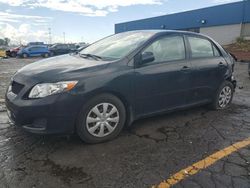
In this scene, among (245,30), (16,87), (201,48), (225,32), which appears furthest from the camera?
(225,32)

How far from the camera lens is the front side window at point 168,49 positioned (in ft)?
14.1

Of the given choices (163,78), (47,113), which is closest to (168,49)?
(163,78)

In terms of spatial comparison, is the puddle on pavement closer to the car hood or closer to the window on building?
the car hood

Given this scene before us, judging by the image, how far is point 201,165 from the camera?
3.22 m

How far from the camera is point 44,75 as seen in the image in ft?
11.6

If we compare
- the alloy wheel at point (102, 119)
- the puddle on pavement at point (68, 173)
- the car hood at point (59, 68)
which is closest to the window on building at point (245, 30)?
the car hood at point (59, 68)

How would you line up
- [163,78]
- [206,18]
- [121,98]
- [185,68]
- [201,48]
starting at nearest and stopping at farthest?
[121,98] → [163,78] → [185,68] → [201,48] → [206,18]

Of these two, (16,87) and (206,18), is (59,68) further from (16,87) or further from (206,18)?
(206,18)

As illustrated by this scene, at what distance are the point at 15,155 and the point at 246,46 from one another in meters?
24.3

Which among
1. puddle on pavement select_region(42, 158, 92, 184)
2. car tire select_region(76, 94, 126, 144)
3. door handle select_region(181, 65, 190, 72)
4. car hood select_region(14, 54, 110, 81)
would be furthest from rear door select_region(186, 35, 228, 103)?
puddle on pavement select_region(42, 158, 92, 184)

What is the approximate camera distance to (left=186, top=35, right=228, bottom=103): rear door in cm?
482

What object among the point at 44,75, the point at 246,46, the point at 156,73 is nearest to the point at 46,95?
the point at 44,75

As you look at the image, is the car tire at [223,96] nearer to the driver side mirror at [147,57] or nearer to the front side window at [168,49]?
the front side window at [168,49]

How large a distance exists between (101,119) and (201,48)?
2485 mm
